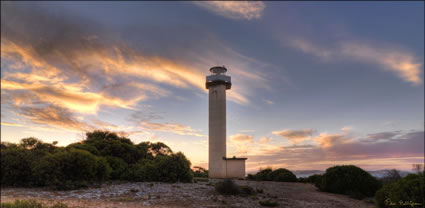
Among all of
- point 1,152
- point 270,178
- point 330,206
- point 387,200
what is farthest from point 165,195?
point 270,178

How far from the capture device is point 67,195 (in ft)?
35.2

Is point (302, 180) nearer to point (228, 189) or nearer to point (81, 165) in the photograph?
point (228, 189)

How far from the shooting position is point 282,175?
19547mm

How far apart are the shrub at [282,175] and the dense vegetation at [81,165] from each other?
299 inches

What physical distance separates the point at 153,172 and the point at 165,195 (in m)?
4.38

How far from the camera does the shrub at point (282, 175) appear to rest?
19.4 m

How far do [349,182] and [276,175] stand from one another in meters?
7.16

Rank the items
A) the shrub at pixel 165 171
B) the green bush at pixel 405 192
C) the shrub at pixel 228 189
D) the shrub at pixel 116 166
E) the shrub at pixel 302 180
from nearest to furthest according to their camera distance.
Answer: the green bush at pixel 405 192
the shrub at pixel 228 189
the shrub at pixel 165 171
the shrub at pixel 116 166
the shrub at pixel 302 180

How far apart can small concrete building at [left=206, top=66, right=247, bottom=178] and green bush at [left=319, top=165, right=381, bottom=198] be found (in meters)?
8.38

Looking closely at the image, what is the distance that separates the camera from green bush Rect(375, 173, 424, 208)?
8.45 meters

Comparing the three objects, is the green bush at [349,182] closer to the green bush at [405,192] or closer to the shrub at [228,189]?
the green bush at [405,192]

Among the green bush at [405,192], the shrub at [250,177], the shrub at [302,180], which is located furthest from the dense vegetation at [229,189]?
the shrub at [250,177]

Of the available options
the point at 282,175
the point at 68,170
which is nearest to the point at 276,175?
the point at 282,175

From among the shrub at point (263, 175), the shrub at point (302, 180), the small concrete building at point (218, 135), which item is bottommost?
the shrub at point (302, 180)
